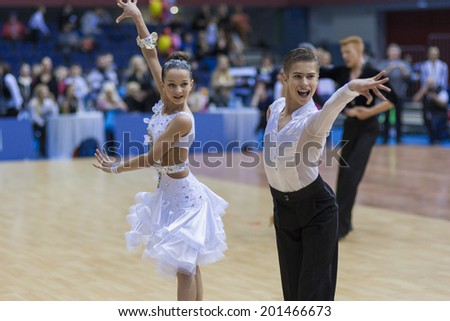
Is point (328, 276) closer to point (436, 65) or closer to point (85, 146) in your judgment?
point (85, 146)

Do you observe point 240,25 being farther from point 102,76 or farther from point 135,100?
point 135,100

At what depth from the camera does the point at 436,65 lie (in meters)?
20.7

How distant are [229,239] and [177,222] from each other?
Result: 3871 mm

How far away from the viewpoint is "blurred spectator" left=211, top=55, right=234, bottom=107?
2011 cm

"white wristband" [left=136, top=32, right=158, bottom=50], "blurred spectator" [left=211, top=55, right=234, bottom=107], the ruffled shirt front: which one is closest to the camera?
the ruffled shirt front

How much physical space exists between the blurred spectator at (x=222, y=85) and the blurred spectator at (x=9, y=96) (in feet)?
14.4

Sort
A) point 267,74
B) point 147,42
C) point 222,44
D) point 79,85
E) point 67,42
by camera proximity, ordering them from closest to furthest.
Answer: point 147,42
point 79,85
point 267,74
point 67,42
point 222,44

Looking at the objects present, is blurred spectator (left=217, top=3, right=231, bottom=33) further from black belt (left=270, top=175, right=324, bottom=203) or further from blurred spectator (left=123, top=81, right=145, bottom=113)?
black belt (left=270, top=175, right=324, bottom=203)

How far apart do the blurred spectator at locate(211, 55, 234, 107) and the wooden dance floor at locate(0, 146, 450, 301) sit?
4.78 m

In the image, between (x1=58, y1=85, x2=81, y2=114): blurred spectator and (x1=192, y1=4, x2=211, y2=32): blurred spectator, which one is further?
→ (x1=192, y1=4, x2=211, y2=32): blurred spectator

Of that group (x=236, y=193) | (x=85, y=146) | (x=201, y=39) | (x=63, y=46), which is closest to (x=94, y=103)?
(x=85, y=146)

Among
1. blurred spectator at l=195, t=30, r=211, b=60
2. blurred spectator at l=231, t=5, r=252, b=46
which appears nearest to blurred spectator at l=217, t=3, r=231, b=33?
Answer: blurred spectator at l=231, t=5, r=252, b=46

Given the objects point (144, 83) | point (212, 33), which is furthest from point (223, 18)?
point (144, 83)

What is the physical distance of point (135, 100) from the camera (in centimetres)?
1877
